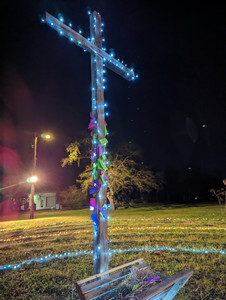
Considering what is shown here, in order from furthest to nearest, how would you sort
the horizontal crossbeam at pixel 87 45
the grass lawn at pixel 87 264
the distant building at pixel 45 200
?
the distant building at pixel 45 200
the grass lawn at pixel 87 264
the horizontal crossbeam at pixel 87 45

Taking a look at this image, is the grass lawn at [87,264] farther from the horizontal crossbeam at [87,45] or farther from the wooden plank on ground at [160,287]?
the horizontal crossbeam at [87,45]

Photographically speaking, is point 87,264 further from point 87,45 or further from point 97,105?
point 87,45

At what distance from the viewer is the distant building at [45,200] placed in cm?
3878

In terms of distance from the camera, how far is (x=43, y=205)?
130 feet

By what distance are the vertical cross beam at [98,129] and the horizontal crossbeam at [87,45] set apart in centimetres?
11

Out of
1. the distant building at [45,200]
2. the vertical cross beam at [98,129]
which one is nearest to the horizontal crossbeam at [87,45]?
the vertical cross beam at [98,129]

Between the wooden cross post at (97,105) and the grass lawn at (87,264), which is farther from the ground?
the wooden cross post at (97,105)

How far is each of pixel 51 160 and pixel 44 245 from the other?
1113 inches

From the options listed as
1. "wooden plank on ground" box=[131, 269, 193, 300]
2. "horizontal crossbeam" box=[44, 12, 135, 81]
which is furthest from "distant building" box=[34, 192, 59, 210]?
"wooden plank on ground" box=[131, 269, 193, 300]

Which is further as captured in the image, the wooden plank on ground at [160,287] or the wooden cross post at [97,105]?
the wooden cross post at [97,105]

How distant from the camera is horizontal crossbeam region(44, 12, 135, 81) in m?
3.31

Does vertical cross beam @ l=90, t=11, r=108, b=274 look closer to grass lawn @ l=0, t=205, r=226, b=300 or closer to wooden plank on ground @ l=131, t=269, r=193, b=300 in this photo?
grass lawn @ l=0, t=205, r=226, b=300

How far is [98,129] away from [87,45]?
142cm

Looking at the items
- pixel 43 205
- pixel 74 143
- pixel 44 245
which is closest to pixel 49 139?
pixel 74 143
